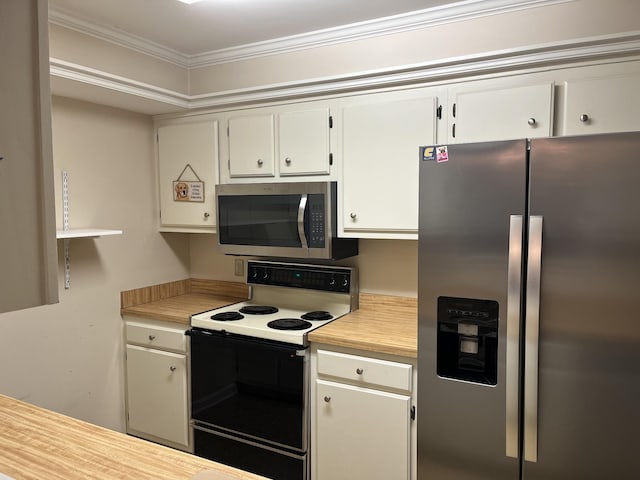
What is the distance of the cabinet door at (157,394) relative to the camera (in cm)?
270

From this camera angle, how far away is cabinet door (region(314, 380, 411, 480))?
209cm

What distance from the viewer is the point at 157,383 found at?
2.78 metres

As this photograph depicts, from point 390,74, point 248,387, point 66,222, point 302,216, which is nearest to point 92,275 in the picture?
point 66,222

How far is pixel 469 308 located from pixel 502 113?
2.84 ft

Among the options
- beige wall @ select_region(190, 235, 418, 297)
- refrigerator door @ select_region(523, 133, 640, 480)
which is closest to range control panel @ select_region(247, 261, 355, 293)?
beige wall @ select_region(190, 235, 418, 297)

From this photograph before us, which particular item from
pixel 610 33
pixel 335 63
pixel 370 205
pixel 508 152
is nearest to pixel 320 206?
pixel 370 205

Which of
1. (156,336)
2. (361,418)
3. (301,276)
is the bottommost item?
(361,418)

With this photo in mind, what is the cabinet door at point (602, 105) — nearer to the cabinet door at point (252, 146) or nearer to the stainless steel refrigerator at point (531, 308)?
the stainless steel refrigerator at point (531, 308)

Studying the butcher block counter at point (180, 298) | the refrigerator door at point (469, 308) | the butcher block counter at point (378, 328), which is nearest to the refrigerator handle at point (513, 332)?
the refrigerator door at point (469, 308)

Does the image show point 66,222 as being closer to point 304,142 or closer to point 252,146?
point 252,146

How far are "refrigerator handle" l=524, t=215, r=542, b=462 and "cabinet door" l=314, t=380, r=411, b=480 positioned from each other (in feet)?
1.71

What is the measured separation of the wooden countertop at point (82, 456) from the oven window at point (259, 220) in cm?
144

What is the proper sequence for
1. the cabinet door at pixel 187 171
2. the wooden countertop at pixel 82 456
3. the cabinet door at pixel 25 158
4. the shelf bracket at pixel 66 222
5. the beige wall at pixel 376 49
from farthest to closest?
the cabinet door at pixel 187 171, the shelf bracket at pixel 66 222, the beige wall at pixel 376 49, the wooden countertop at pixel 82 456, the cabinet door at pixel 25 158

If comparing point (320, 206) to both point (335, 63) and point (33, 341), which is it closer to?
point (335, 63)
